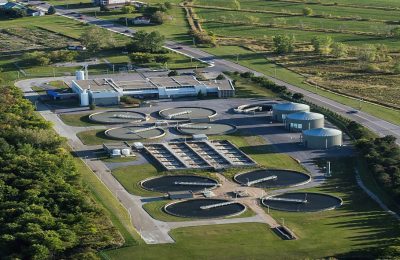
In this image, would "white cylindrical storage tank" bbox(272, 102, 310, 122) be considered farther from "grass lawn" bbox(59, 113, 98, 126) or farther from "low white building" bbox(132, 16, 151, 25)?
"low white building" bbox(132, 16, 151, 25)

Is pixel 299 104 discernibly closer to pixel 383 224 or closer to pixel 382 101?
pixel 382 101

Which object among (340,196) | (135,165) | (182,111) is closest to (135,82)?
(182,111)

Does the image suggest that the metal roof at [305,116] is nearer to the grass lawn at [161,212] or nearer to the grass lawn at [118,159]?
the grass lawn at [118,159]

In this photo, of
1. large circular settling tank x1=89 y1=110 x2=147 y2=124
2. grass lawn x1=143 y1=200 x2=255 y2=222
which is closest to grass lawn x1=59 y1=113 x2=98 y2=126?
large circular settling tank x1=89 y1=110 x2=147 y2=124

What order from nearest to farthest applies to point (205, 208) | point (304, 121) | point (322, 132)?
point (205, 208)
point (322, 132)
point (304, 121)

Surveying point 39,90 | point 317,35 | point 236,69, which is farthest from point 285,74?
point 39,90

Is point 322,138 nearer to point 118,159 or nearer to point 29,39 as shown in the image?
point 118,159
